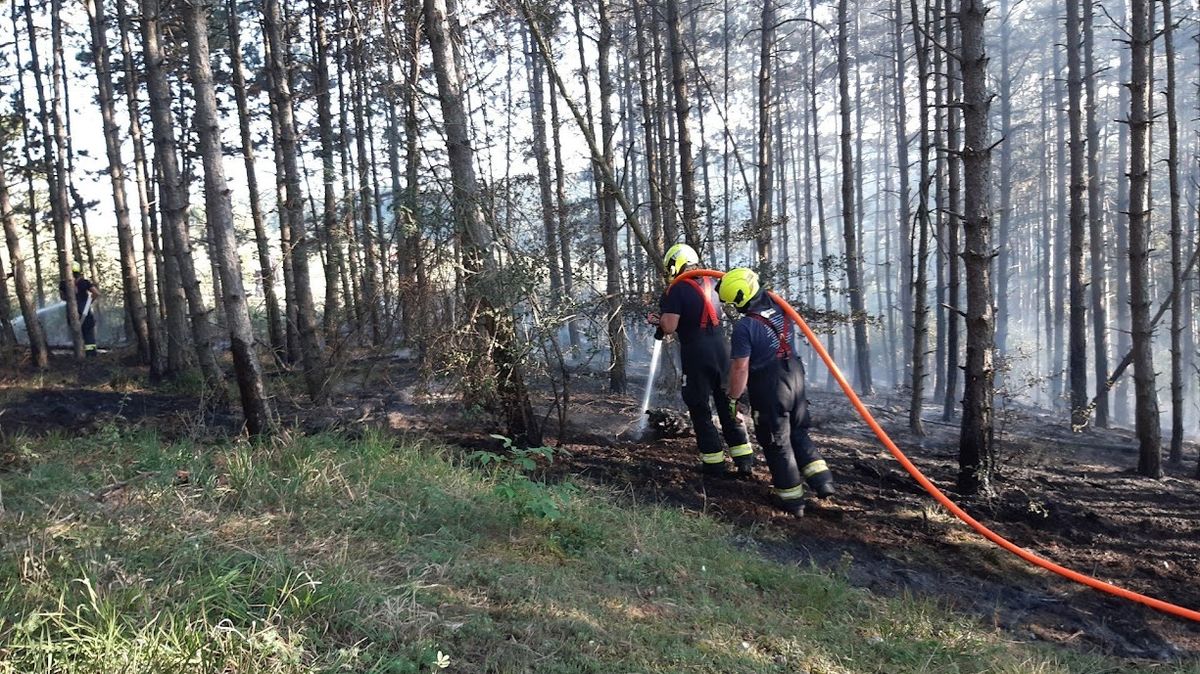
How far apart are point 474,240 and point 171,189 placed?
5.15 metres

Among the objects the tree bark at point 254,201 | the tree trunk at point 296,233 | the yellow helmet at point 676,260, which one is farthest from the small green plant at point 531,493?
the tree bark at point 254,201

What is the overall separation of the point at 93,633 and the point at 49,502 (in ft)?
6.51

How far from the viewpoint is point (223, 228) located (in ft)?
21.0

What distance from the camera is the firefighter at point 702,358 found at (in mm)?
6496

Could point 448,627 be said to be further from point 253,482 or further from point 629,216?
point 629,216

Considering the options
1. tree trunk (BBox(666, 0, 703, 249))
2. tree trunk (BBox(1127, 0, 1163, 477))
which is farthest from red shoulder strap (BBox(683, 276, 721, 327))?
tree trunk (BBox(1127, 0, 1163, 477))

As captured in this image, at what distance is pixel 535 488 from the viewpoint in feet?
Result: 16.3

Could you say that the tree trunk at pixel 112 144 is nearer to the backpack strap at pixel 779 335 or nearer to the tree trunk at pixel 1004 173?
the backpack strap at pixel 779 335

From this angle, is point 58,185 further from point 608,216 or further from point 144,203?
point 608,216

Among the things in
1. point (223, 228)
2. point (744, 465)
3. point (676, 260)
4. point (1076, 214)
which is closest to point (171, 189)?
point (223, 228)

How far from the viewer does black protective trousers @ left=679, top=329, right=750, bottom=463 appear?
6.51 meters

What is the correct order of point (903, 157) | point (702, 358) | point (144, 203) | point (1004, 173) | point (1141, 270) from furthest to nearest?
point (1004, 173) → point (903, 157) → point (144, 203) → point (1141, 270) → point (702, 358)

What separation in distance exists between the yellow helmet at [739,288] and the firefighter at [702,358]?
0.51 meters

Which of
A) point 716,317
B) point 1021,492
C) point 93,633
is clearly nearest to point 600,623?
point 93,633
